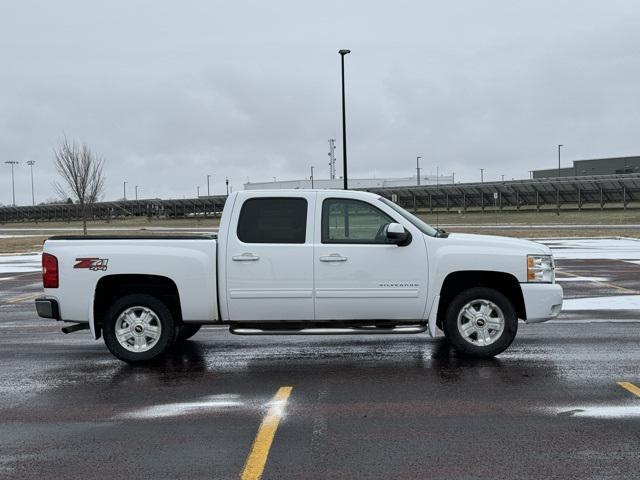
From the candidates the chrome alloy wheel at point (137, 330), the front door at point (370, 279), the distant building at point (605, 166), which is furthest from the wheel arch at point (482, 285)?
the distant building at point (605, 166)

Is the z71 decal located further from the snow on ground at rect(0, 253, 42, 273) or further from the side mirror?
the snow on ground at rect(0, 253, 42, 273)

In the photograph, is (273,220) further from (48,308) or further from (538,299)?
(538,299)

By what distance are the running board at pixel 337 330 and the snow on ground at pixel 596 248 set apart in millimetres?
Result: 15778

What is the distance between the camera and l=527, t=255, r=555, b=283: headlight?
23.8ft

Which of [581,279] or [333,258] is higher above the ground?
[333,258]

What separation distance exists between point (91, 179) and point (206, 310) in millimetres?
29422

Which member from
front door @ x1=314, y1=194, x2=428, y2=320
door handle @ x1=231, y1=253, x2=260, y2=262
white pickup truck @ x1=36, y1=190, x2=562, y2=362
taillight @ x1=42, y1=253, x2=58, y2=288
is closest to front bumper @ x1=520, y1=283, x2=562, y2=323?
white pickup truck @ x1=36, y1=190, x2=562, y2=362

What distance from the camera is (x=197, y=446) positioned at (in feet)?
15.5

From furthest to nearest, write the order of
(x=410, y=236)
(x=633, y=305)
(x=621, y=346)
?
(x=633, y=305), (x=621, y=346), (x=410, y=236)

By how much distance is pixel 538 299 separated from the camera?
724 centimetres

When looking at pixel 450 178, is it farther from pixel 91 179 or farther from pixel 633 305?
pixel 633 305

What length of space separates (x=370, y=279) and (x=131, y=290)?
2888 mm

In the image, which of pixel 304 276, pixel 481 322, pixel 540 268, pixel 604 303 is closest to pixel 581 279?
pixel 604 303

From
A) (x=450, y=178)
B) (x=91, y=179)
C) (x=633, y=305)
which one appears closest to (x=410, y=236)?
(x=633, y=305)
